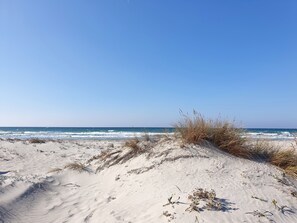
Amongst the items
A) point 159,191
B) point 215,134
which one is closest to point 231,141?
point 215,134

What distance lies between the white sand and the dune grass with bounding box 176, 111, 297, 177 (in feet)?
1.00

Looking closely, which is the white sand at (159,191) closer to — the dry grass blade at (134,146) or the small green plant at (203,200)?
the small green plant at (203,200)

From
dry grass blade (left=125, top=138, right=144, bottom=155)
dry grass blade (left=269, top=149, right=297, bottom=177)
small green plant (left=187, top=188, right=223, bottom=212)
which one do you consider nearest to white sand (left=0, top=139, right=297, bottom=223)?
small green plant (left=187, top=188, right=223, bottom=212)

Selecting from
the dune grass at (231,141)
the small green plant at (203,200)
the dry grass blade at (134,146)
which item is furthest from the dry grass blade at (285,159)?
the dry grass blade at (134,146)

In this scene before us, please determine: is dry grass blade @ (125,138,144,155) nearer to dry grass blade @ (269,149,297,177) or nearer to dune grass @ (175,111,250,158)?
dune grass @ (175,111,250,158)

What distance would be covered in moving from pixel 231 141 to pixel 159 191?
221cm

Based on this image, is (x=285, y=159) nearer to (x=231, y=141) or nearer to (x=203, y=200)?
(x=231, y=141)

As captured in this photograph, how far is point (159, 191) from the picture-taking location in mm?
4516

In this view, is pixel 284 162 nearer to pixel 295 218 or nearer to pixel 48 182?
pixel 295 218

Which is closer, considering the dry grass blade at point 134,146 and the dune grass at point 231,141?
the dune grass at point 231,141

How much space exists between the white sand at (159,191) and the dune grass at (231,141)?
12.0 inches

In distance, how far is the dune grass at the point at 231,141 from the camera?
5855mm

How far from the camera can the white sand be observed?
3.79 meters

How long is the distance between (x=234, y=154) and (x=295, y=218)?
2.28 metres
